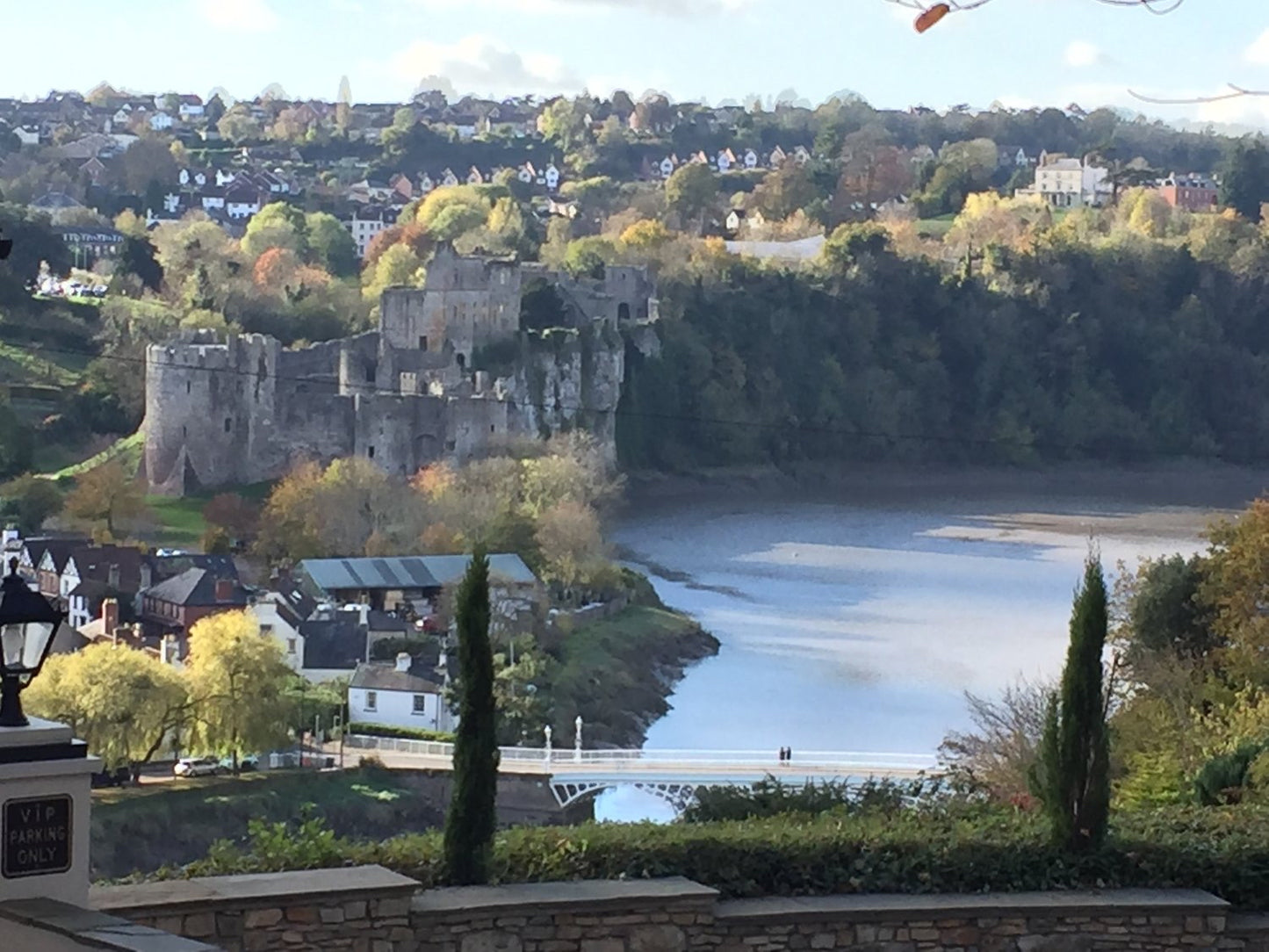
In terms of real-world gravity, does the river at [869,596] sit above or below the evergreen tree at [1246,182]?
below

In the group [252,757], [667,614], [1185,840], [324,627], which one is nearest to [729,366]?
[667,614]

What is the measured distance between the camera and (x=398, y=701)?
16.4m

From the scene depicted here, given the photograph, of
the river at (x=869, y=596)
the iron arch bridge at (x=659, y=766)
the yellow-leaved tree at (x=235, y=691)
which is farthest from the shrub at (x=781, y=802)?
the yellow-leaved tree at (x=235, y=691)

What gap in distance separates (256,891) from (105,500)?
2067cm

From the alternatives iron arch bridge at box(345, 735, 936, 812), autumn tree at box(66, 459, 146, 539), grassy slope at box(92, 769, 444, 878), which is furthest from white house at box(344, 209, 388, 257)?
grassy slope at box(92, 769, 444, 878)

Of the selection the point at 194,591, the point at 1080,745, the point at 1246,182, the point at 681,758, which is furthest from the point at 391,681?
the point at 1246,182

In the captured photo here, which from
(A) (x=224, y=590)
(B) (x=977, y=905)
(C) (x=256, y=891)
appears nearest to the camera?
(C) (x=256, y=891)

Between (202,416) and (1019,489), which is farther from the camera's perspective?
(1019,489)

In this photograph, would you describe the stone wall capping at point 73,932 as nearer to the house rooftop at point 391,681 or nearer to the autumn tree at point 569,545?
the house rooftop at point 391,681

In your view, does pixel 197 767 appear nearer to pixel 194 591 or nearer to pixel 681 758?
pixel 681 758

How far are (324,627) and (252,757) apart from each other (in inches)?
145

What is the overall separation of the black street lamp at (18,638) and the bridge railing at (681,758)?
10.1 metres

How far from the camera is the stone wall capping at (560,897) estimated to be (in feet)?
10.6

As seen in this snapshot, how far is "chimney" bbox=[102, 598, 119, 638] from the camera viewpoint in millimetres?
18266
